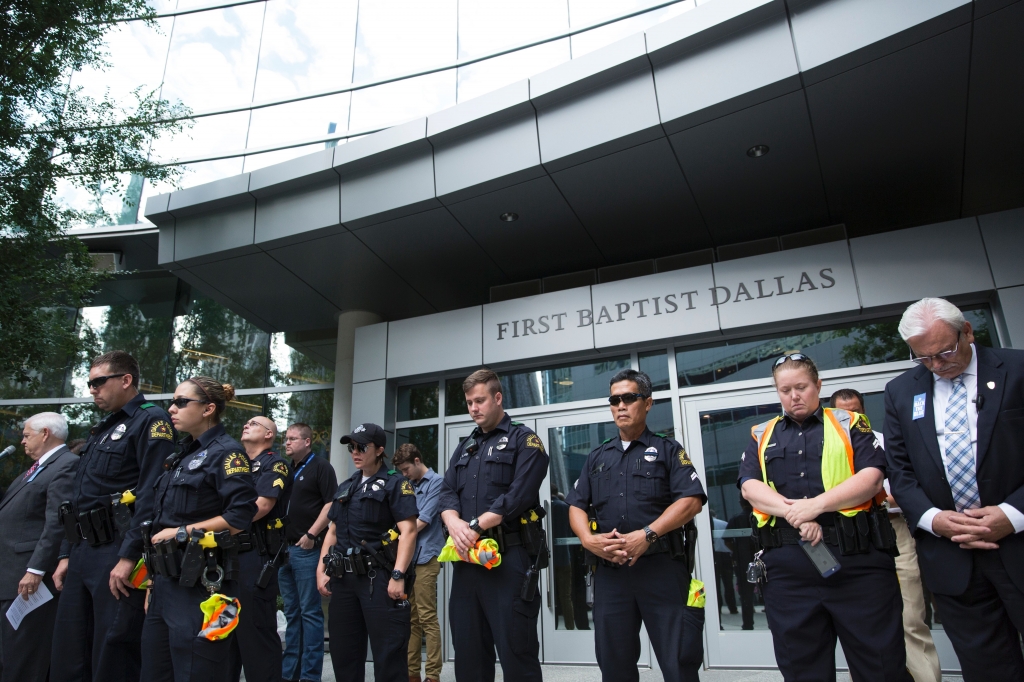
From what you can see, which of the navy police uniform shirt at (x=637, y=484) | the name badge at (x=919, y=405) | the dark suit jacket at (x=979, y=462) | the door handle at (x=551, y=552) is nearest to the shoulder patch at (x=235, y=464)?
the navy police uniform shirt at (x=637, y=484)

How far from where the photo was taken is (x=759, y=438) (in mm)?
3406

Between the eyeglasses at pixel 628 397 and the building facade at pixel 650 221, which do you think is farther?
the building facade at pixel 650 221

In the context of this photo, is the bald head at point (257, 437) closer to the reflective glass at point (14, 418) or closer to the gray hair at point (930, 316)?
the gray hair at point (930, 316)

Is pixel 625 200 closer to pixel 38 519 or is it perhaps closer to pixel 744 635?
pixel 744 635

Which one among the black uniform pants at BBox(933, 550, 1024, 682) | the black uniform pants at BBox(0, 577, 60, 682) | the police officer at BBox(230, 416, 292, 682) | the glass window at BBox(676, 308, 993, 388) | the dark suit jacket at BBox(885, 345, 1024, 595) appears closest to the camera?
the black uniform pants at BBox(933, 550, 1024, 682)

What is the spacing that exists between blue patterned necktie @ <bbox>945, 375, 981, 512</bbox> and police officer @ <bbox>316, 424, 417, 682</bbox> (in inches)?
116

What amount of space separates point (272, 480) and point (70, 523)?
1387 millimetres

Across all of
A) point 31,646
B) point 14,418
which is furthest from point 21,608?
point 14,418

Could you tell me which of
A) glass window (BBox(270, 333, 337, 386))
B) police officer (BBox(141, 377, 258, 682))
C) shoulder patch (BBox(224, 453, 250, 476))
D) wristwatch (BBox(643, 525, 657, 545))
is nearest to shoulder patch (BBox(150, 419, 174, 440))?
police officer (BBox(141, 377, 258, 682))

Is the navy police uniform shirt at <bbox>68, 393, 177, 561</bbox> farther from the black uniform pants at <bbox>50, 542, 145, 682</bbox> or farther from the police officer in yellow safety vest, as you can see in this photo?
the police officer in yellow safety vest

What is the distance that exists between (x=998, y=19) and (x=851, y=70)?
0.91m

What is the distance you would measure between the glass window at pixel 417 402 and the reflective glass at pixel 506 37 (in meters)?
3.89

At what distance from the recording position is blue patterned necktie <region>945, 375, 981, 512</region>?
2770 millimetres

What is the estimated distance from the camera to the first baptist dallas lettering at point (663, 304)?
20.5 ft
